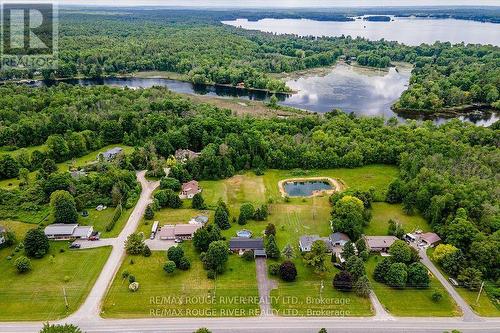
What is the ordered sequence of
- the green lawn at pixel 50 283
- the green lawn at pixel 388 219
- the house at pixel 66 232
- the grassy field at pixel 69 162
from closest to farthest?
the green lawn at pixel 50 283 < the house at pixel 66 232 < the green lawn at pixel 388 219 < the grassy field at pixel 69 162

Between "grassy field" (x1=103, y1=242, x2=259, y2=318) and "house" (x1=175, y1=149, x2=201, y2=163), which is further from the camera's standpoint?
"house" (x1=175, y1=149, x2=201, y2=163)

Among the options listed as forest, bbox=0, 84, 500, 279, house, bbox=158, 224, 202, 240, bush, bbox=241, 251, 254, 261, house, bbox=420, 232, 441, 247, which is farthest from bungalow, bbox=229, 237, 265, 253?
house, bbox=420, 232, 441, 247

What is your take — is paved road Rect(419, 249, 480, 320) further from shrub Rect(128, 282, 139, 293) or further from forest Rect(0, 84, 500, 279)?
shrub Rect(128, 282, 139, 293)

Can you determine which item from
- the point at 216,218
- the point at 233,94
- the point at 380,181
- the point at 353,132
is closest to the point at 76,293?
the point at 216,218

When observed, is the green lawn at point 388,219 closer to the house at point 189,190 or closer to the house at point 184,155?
the house at point 189,190

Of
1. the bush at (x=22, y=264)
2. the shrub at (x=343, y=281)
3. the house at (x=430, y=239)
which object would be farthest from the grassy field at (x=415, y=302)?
the bush at (x=22, y=264)

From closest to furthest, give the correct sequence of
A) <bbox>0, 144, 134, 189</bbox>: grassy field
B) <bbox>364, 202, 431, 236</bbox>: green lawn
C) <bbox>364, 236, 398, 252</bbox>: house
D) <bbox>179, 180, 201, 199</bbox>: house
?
1. <bbox>364, 236, 398, 252</bbox>: house
2. <bbox>364, 202, 431, 236</bbox>: green lawn
3. <bbox>179, 180, 201, 199</bbox>: house
4. <bbox>0, 144, 134, 189</bbox>: grassy field

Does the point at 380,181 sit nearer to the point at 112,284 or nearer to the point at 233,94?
the point at 112,284
